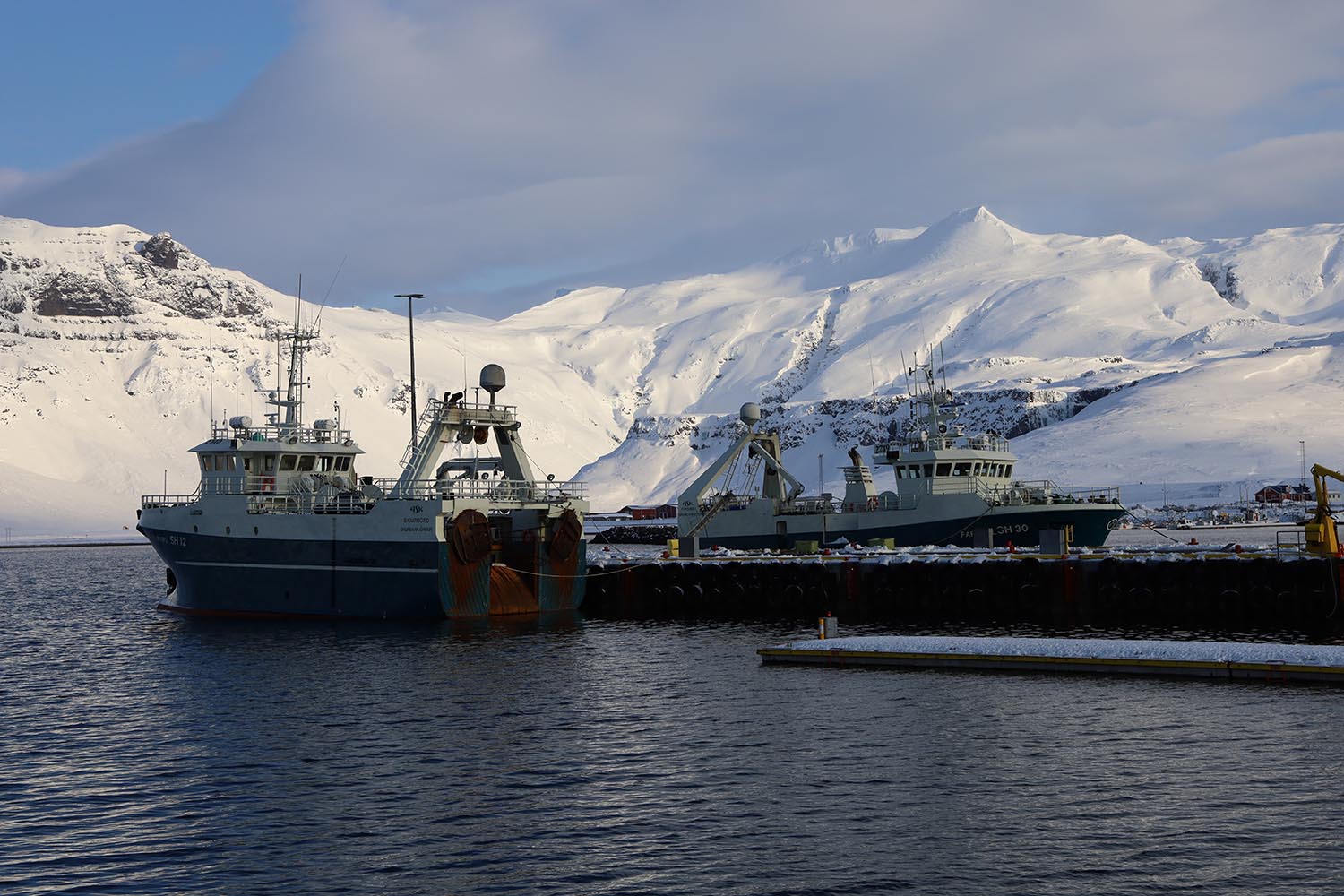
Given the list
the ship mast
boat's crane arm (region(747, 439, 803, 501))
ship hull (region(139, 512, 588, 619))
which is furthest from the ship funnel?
boat's crane arm (region(747, 439, 803, 501))

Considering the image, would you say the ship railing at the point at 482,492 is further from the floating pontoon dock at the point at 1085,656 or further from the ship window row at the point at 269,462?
the floating pontoon dock at the point at 1085,656

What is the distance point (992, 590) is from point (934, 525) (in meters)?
23.2

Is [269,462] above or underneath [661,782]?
above

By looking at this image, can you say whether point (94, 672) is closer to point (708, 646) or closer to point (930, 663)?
point (708, 646)

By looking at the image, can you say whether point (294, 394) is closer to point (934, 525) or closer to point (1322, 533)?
point (934, 525)

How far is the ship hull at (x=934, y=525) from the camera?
286 ft

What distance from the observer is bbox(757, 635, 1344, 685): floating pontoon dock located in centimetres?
4178

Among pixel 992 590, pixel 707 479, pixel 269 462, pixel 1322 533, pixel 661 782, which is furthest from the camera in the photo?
pixel 707 479

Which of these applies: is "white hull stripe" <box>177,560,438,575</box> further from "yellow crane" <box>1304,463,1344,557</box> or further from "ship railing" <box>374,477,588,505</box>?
"yellow crane" <box>1304,463,1344,557</box>

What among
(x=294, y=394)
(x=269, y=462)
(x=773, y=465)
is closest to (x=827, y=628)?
(x=269, y=462)

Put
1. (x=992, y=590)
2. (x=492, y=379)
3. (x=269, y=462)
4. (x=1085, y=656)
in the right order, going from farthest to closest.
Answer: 1. (x=492, y=379)
2. (x=269, y=462)
3. (x=992, y=590)
4. (x=1085, y=656)

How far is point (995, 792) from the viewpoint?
29.9 metres

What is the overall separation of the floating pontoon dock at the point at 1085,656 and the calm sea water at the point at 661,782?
127 centimetres

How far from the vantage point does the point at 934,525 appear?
292 ft
